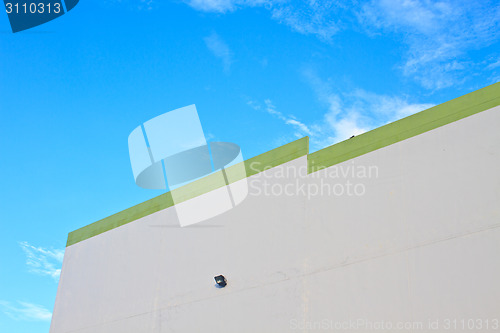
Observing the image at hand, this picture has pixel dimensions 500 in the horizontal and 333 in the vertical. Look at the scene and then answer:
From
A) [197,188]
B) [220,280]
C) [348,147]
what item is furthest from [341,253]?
[197,188]

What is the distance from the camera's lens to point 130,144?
12.2 m

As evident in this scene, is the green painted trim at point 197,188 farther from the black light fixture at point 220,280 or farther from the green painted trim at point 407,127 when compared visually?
the black light fixture at point 220,280

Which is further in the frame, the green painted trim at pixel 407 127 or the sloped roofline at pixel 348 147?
the sloped roofline at pixel 348 147

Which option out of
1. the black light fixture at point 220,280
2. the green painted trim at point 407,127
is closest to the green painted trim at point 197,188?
the green painted trim at point 407,127

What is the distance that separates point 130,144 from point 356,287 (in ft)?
21.8

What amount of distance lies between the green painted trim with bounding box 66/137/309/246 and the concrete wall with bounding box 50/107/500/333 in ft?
0.92

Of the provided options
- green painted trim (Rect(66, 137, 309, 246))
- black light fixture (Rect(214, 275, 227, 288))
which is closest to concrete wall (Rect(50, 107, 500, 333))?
black light fixture (Rect(214, 275, 227, 288))

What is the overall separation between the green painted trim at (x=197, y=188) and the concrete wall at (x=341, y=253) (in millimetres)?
281

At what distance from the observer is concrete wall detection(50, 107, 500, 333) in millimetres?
8117

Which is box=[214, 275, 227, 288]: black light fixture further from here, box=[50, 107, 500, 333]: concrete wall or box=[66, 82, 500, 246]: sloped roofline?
box=[66, 82, 500, 246]: sloped roofline

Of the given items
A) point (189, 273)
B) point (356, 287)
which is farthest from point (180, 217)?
point (356, 287)

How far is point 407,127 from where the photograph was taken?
32.6 ft

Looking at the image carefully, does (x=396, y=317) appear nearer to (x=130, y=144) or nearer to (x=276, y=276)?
(x=276, y=276)

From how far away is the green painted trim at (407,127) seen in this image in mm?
9180
